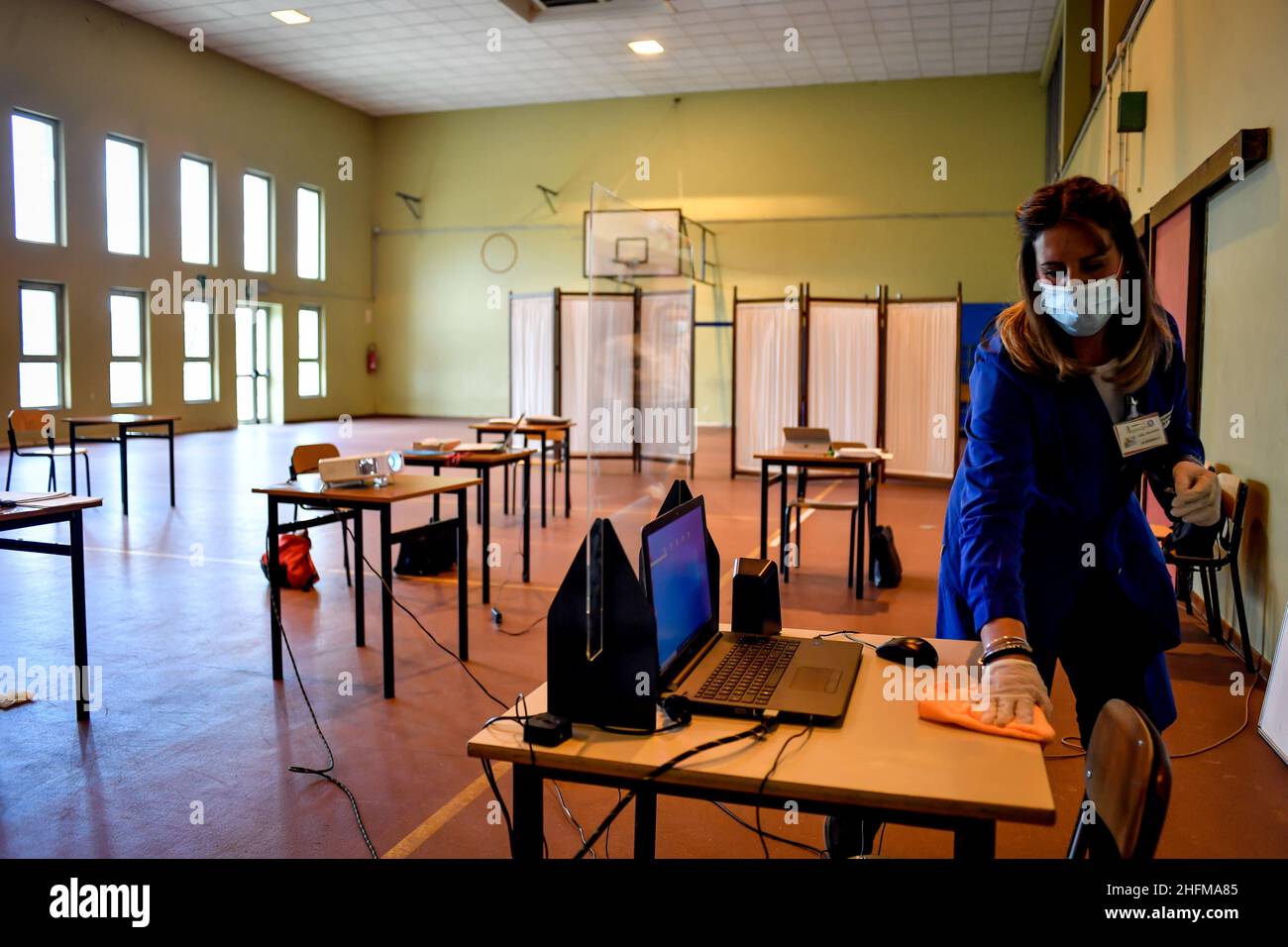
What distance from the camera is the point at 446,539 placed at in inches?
244

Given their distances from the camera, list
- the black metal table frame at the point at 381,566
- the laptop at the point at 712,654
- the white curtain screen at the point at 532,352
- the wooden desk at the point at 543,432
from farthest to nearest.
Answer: the white curtain screen at the point at 532,352
the wooden desk at the point at 543,432
the black metal table frame at the point at 381,566
the laptop at the point at 712,654

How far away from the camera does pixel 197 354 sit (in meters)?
15.1

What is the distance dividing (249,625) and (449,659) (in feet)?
3.77

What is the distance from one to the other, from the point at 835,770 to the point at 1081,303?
865 millimetres

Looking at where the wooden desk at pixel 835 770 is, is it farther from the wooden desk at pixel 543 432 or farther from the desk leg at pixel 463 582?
the wooden desk at pixel 543 432

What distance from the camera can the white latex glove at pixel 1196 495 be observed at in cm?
165

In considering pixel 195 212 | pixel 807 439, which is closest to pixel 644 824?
pixel 807 439

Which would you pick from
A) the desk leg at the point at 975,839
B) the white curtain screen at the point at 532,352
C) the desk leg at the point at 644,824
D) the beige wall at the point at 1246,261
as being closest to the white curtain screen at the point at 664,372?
the white curtain screen at the point at 532,352

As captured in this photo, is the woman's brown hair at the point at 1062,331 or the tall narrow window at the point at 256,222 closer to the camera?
the woman's brown hair at the point at 1062,331

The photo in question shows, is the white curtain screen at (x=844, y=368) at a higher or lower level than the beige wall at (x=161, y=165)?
lower

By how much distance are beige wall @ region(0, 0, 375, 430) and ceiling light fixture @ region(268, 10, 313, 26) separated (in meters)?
1.88

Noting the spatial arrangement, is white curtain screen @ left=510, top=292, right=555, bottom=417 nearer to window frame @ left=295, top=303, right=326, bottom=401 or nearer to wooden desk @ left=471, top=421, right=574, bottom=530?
wooden desk @ left=471, top=421, right=574, bottom=530

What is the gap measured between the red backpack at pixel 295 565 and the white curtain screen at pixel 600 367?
1.75 meters

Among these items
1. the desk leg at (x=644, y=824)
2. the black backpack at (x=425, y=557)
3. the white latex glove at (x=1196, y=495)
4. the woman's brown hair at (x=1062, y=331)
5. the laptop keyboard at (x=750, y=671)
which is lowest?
the black backpack at (x=425, y=557)
